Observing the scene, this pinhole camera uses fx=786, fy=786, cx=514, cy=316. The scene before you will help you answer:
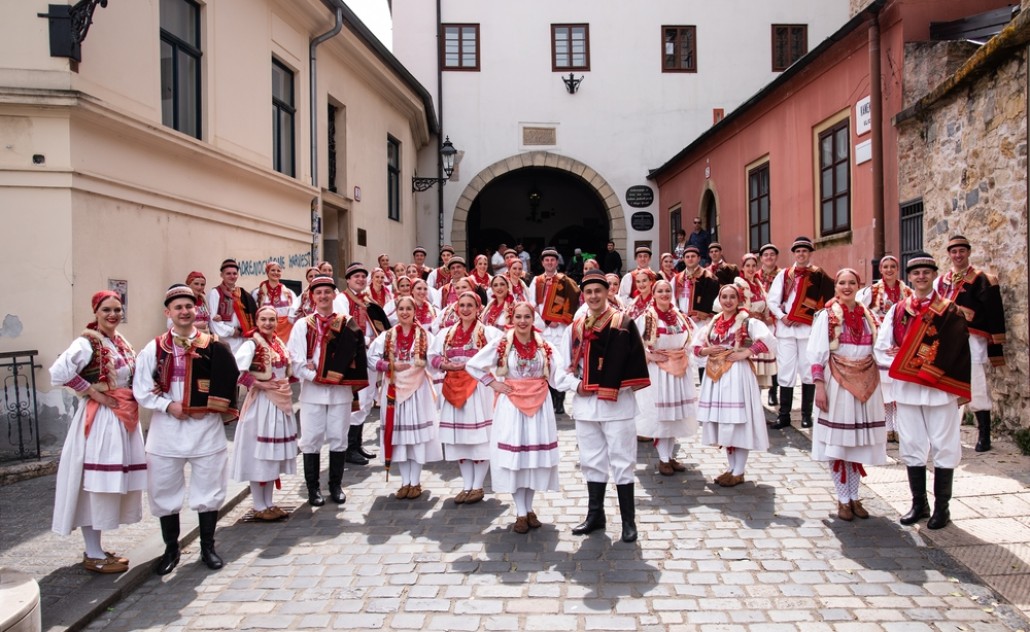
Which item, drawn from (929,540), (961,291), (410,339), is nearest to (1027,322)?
(961,291)

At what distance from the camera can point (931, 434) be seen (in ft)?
18.0

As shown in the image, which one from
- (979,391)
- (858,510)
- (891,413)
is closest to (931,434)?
(858,510)

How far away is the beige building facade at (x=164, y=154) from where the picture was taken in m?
7.08

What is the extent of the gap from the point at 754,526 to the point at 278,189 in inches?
334

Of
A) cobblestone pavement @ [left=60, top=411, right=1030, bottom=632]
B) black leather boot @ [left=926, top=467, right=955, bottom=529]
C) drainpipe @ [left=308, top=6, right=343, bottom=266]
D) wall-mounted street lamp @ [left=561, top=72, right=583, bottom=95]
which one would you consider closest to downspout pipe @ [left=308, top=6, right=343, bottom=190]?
drainpipe @ [left=308, top=6, right=343, bottom=266]

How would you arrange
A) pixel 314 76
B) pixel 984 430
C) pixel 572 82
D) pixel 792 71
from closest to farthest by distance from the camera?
pixel 984 430, pixel 314 76, pixel 792 71, pixel 572 82

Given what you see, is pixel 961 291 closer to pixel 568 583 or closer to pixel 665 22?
pixel 568 583

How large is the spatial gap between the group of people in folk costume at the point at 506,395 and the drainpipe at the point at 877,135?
8.65 ft

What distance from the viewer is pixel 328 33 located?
502 inches

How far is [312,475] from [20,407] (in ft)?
9.51

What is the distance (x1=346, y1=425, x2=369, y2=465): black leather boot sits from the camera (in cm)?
794

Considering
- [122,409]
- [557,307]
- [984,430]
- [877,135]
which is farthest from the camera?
[877,135]

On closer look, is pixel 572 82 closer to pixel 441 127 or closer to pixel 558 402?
pixel 441 127

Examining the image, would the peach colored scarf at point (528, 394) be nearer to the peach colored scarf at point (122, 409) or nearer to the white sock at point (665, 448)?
the white sock at point (665, 448)
